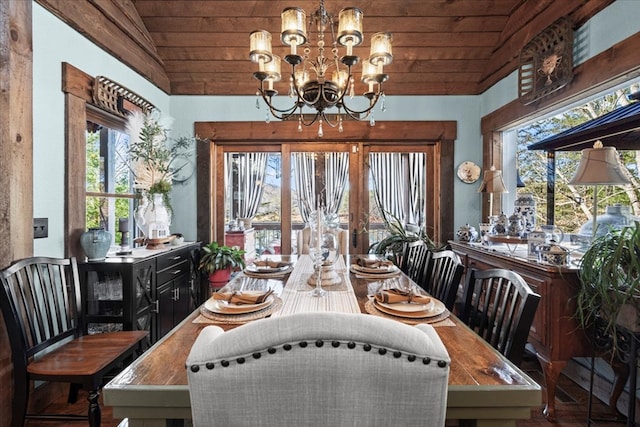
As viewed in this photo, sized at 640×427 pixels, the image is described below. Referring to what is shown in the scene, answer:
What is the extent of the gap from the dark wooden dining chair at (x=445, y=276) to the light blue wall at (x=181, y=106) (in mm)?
1744

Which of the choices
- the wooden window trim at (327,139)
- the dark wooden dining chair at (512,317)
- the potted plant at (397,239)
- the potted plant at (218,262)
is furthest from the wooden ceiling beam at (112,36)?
the dark wooden dining chair at (512,317)

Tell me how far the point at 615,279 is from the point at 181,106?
13.6 feet

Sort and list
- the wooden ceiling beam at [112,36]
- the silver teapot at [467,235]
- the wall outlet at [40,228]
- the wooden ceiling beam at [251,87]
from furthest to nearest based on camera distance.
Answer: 1. the wooden ceiling beam at [251,87]
2. the silver teapot at [467,235]
3. the wooden ceiling beam at [112,36]
4. the wall outlet at [40,228]

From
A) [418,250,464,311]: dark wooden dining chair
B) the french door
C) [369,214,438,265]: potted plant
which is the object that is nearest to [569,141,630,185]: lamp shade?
[418,250,464,311]: dark wooden dining chair

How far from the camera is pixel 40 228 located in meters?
2.24

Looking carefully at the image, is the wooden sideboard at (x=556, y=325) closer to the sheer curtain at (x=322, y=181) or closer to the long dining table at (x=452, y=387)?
the long dining table at (x=452, y=387)

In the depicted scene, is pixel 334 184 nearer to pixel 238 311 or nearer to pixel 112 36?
pixel 112 36

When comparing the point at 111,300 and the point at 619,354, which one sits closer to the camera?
the point at 619,354

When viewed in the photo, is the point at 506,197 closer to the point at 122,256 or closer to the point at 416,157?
the point at 416,157

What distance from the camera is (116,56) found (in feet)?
9.93

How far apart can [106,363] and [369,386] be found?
1.73m

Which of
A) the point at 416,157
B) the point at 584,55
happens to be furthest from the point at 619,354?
the point at 416,157

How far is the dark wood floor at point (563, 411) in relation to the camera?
2.05m

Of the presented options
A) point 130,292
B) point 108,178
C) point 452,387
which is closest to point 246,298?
point 452,387
